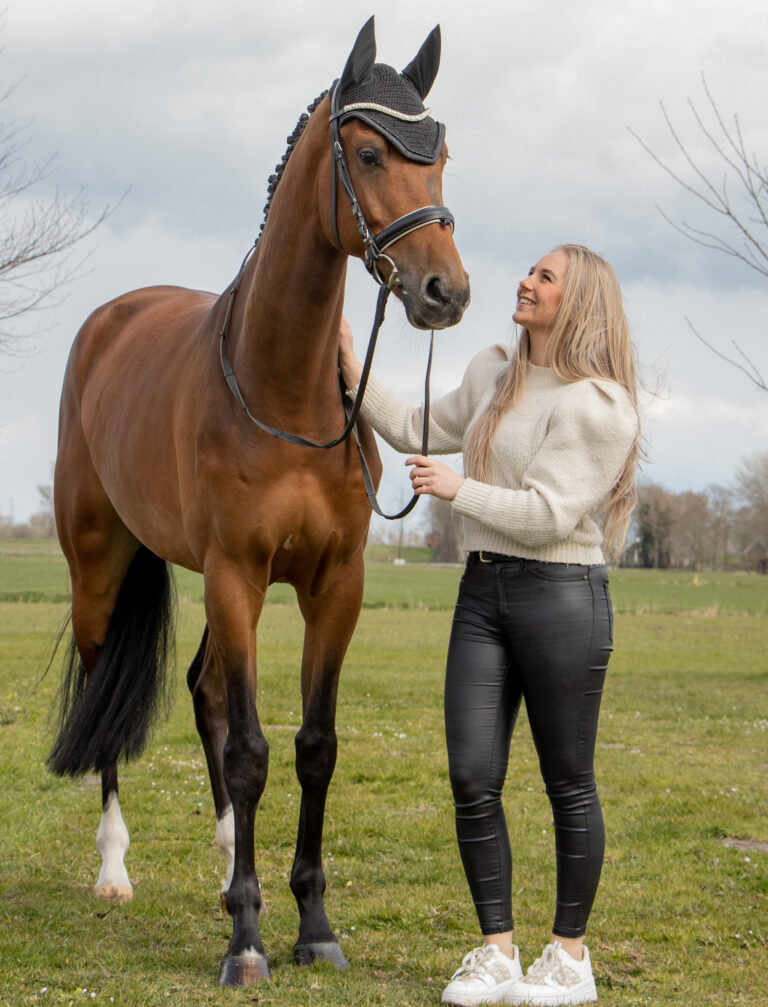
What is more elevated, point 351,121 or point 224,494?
point 351,121

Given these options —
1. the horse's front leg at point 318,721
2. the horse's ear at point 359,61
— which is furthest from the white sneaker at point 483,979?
the horse's ear at point 359,61

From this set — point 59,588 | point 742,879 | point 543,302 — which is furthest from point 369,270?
point 59,588

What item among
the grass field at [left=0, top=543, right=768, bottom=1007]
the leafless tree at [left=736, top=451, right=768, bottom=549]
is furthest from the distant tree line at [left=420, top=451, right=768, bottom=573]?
the grass field at [left=0, top=543, right=768, bottom=1007]

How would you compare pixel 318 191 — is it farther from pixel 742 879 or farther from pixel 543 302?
pixel 742 879

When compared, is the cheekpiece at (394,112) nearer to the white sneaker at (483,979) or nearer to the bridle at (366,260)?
the bridle at (366,260)

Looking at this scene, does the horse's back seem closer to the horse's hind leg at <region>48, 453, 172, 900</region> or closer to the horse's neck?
the horse's hind leg at <region>48, 453, 172, 900</region>

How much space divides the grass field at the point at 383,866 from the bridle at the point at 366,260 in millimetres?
1649

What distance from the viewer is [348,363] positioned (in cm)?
350

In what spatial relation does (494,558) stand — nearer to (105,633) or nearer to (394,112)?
(394,112)

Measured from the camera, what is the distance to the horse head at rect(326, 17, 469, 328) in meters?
2.61

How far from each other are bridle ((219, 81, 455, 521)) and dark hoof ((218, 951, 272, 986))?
4.95ft

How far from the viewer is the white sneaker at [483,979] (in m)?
2.95

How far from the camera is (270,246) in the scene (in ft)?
10.8

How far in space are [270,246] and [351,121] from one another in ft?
1.86
